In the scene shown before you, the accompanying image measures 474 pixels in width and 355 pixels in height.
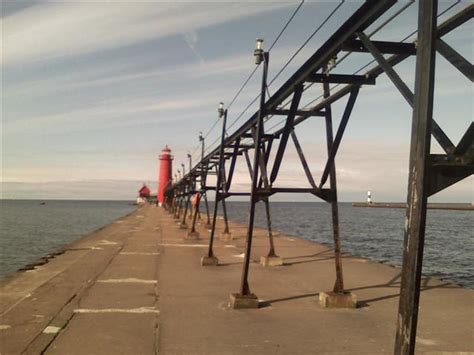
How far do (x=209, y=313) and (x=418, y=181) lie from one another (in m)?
5.59

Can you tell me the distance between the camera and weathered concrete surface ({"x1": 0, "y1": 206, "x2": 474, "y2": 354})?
7016 mm

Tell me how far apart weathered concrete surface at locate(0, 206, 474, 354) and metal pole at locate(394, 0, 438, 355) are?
2.52 meters

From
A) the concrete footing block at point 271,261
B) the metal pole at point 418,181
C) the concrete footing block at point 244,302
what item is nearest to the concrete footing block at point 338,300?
the concrete footing block at point 244,302

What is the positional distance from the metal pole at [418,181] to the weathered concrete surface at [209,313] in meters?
2.52

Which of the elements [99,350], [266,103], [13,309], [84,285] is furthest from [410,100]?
[84,285]

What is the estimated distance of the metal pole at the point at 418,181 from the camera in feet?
14.6

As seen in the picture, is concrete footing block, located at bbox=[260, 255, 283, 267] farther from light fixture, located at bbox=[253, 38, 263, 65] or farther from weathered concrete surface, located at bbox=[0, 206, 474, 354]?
light fixture, located at bbox=[253, 38, 263, 65]

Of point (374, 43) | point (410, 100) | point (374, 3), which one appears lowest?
point (410, 100)

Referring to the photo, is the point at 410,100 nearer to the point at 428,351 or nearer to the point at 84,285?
the point at 428,351

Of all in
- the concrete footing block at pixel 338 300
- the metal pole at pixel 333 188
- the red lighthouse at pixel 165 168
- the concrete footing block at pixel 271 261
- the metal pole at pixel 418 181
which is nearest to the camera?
the metal pole at pixel 418 181

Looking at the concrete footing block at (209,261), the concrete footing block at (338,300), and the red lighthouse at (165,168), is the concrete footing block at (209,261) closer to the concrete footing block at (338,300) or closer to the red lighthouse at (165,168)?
the concrete footing block at (338,300)

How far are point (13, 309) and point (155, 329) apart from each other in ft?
10.7

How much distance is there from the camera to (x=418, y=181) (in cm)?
450

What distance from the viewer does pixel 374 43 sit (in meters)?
6.50
